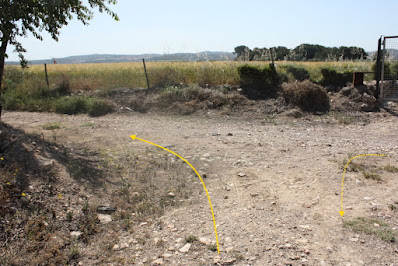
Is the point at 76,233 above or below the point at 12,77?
below

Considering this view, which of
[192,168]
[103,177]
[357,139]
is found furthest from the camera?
[357,139]

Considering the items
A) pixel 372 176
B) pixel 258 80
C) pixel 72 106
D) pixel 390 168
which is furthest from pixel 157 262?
pixel 258 80

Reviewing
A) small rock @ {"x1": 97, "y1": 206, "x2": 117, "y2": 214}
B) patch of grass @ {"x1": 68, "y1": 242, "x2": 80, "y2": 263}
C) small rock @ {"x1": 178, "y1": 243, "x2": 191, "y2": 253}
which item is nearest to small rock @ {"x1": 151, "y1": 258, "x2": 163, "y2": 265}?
small rock @ {"x1": 178, "y1": 243, "x2": 191, "y2": 253}

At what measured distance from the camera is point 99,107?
1099 centimetres

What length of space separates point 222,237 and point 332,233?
1338mm

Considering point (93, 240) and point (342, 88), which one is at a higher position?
point (342, 88)

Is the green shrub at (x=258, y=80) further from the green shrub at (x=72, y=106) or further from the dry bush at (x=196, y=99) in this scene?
the green shrub at (x=72, y=106)

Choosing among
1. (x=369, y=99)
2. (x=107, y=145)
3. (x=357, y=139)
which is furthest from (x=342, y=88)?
(x=107, y=145)

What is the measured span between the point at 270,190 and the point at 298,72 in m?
8.95

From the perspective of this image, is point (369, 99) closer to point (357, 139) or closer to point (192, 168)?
point (357, 139)

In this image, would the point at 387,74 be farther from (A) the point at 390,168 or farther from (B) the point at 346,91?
(A) the point at 390,168

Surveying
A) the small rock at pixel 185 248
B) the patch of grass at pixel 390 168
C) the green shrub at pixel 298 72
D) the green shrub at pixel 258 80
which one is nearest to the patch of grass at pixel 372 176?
the patch of grass at pixel 390 168

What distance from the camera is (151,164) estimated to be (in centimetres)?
A: 621

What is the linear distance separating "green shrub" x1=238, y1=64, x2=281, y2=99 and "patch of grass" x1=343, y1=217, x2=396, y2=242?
818 cm
